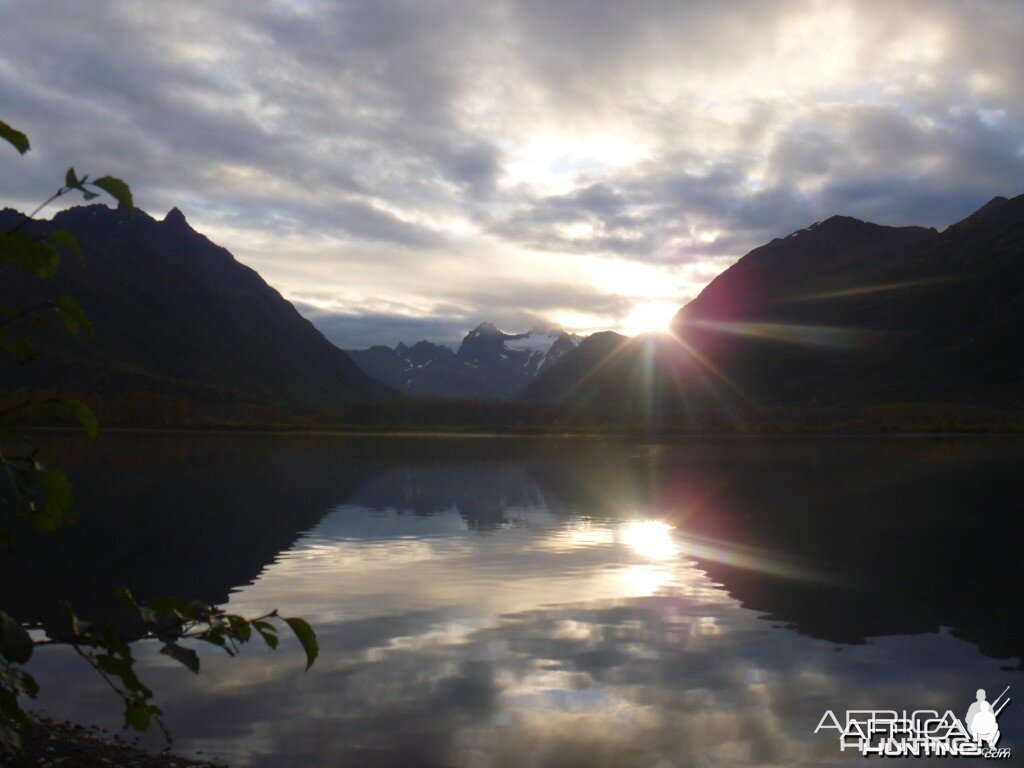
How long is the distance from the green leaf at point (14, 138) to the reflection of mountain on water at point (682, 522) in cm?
1852

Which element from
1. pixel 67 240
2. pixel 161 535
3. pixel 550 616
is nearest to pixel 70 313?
pixel 67 240

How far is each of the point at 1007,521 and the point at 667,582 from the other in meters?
21.8

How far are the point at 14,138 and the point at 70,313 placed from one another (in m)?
0.71

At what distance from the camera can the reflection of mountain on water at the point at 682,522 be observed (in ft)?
70.4

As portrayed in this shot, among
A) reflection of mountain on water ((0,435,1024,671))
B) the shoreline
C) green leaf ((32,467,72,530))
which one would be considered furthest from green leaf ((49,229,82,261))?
reflection of mountain on water ((0,435,1024,671))

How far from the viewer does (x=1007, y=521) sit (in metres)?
36.4

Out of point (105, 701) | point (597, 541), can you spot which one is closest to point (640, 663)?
point (105, 701)

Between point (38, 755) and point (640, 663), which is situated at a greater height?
point (38, 755)

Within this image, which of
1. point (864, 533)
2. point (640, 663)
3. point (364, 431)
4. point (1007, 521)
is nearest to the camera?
point (640, 663)

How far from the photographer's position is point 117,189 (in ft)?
10.7

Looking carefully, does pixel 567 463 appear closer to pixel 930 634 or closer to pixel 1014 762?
pixel 930 634

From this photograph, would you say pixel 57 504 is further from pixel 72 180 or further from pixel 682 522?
pixel 682 522

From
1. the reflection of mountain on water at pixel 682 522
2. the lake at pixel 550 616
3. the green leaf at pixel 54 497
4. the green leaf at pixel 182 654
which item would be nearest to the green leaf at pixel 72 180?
the green leaf at pixel 54 497

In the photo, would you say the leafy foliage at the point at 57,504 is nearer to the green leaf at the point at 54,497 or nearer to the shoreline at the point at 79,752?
the green leaf at the point at 54,497
